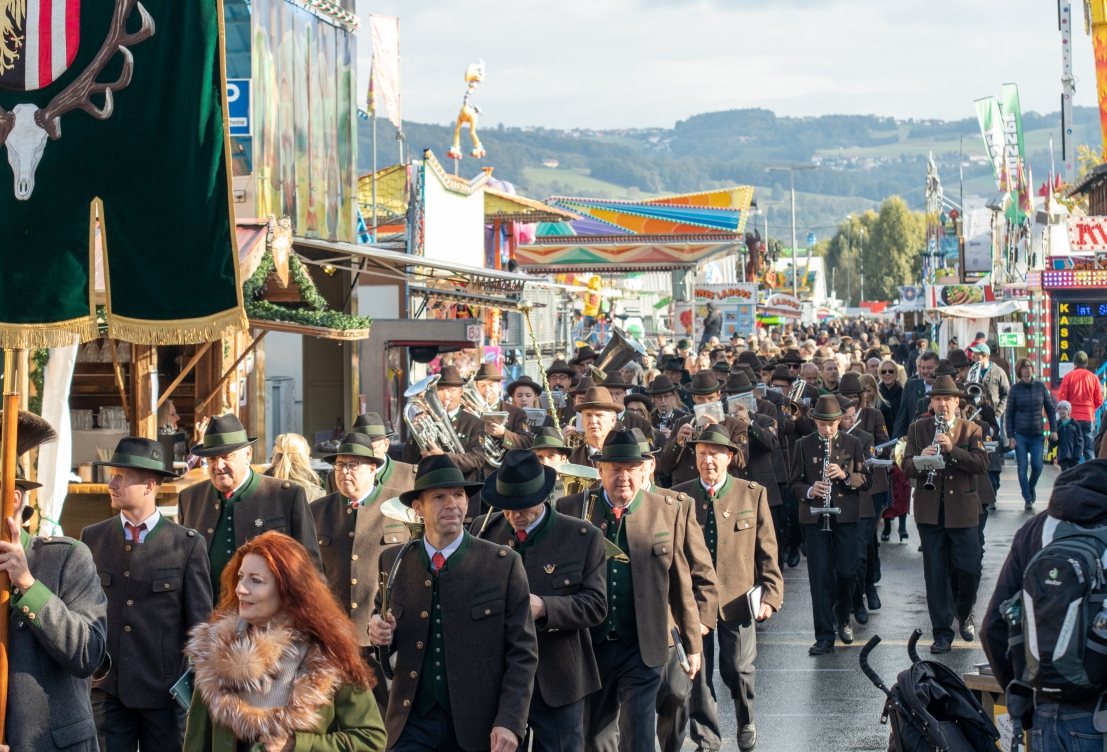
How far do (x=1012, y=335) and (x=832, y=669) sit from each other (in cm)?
1835

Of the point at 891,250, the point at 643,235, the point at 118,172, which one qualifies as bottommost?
the point at 118,172

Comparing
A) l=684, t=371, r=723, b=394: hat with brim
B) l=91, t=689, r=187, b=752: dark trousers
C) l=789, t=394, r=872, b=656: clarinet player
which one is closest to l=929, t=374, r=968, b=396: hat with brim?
l=789, t=394, r=872, b=656: clarinet player

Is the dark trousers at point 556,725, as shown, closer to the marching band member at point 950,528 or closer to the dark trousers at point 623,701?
the dark trousers at point 623,701

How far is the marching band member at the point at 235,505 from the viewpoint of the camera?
7320mm

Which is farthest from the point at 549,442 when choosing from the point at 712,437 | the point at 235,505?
the point at 235,505

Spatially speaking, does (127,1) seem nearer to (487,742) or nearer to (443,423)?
(487,742)

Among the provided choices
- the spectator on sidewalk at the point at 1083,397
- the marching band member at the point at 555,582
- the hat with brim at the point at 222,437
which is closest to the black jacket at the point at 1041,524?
the marching band member at the point at 555,582

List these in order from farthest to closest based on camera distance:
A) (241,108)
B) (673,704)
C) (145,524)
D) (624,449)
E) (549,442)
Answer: (241,108)
(549,442)
(673,704)
(624,449)
(145,524)

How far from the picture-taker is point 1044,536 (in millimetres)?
5199

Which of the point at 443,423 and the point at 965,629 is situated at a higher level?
the point at 443,423

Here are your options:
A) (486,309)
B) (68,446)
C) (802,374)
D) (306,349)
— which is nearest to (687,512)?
(68,446)

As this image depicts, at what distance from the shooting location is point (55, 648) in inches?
187

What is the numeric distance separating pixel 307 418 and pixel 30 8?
15.4 metres

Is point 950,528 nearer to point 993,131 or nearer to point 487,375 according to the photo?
point 487,375
